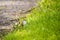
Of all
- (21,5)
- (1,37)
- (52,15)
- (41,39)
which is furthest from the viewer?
(21,5)

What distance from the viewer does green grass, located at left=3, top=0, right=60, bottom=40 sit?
4707 mm

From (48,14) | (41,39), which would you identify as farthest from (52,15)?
(41,39)

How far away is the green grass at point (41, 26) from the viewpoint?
15.4ft

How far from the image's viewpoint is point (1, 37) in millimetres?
4930

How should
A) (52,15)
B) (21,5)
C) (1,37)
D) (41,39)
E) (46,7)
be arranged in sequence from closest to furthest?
(41,39) → (1,37) → (52,15) → (46,7) → (21,5)

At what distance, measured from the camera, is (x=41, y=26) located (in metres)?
5.01

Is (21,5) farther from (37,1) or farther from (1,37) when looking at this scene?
(1,37)

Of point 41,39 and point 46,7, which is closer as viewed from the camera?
point 41,39

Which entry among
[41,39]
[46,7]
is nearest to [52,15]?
[46,7]

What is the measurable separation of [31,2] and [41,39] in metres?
2.23

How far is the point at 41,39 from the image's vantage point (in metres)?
4.59

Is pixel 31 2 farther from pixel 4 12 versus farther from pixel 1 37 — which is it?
pixel 1 37

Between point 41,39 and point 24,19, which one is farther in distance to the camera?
point 24,19

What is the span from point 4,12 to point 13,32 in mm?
1163
